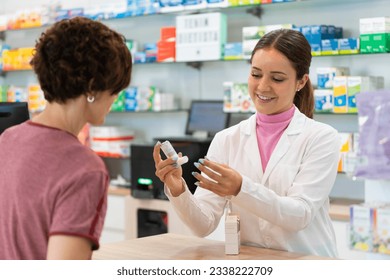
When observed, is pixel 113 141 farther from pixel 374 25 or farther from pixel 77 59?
pixel 77 59

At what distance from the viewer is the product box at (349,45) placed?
421cm

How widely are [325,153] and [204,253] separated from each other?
0.61 metres


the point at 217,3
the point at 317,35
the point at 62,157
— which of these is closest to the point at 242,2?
the point at 217,3

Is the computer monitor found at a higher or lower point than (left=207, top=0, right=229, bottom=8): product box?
lower

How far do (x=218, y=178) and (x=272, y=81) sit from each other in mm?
574

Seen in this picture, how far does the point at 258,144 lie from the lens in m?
2.56

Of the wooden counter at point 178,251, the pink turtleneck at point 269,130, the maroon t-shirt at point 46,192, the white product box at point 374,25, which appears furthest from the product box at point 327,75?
the maroon t-shirt at point 46,192

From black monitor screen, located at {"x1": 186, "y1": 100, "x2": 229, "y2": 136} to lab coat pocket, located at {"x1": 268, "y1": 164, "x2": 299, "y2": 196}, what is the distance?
2.45 m

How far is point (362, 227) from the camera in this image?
3676 mm

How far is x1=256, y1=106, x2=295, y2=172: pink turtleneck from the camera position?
99.3 inches

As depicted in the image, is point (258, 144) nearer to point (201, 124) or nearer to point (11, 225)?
point (11, 225)

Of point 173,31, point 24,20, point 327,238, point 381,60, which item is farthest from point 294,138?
point 24,20

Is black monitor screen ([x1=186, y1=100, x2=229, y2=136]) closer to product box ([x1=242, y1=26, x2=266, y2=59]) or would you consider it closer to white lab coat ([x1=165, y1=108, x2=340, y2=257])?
product box ([x1=242, y1=26, x2=266, y2=59])

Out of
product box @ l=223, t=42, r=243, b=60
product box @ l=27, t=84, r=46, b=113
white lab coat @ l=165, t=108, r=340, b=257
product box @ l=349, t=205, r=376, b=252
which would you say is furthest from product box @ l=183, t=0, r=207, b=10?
white lab coat @ l=165, t=108, r=340, b=257
